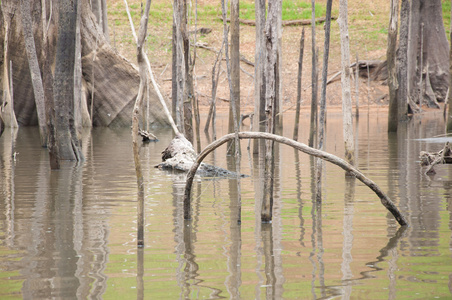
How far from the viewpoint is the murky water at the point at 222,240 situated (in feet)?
13.1

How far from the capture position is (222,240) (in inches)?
205

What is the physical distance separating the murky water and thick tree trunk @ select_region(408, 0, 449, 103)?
55.1 feet

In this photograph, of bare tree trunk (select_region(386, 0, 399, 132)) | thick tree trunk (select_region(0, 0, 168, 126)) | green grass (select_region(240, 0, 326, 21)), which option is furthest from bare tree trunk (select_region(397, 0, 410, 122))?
green grass (select_region(240, 0, 326, 21))

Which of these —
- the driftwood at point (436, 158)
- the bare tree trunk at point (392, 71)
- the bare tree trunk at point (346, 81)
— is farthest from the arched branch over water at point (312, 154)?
the bare tree trunk at point (392, 71)

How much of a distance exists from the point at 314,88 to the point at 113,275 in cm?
805

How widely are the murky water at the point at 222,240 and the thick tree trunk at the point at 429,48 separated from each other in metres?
16.8

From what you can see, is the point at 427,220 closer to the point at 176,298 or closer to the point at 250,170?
the point at 176,298

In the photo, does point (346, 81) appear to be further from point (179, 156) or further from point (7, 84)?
point (7, 84)

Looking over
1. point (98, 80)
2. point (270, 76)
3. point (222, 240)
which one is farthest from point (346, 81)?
point (98, 80)

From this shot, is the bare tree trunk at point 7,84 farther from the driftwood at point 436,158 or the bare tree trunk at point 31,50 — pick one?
the driftwood at point 436,158

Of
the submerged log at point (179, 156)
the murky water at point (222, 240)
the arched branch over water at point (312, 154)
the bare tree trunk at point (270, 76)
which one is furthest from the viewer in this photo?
the submerged log at point (179, 156)

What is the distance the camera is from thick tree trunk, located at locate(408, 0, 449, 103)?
25.1m

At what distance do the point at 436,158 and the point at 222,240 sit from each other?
493 centimetres

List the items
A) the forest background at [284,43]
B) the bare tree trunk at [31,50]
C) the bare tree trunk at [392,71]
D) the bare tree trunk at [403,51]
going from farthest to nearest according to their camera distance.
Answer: the forest background at [284,43] < the bare tree trunk at [403,51] < the bare tree trunk at [392,71] < the bare tree trunk at [31,50]
